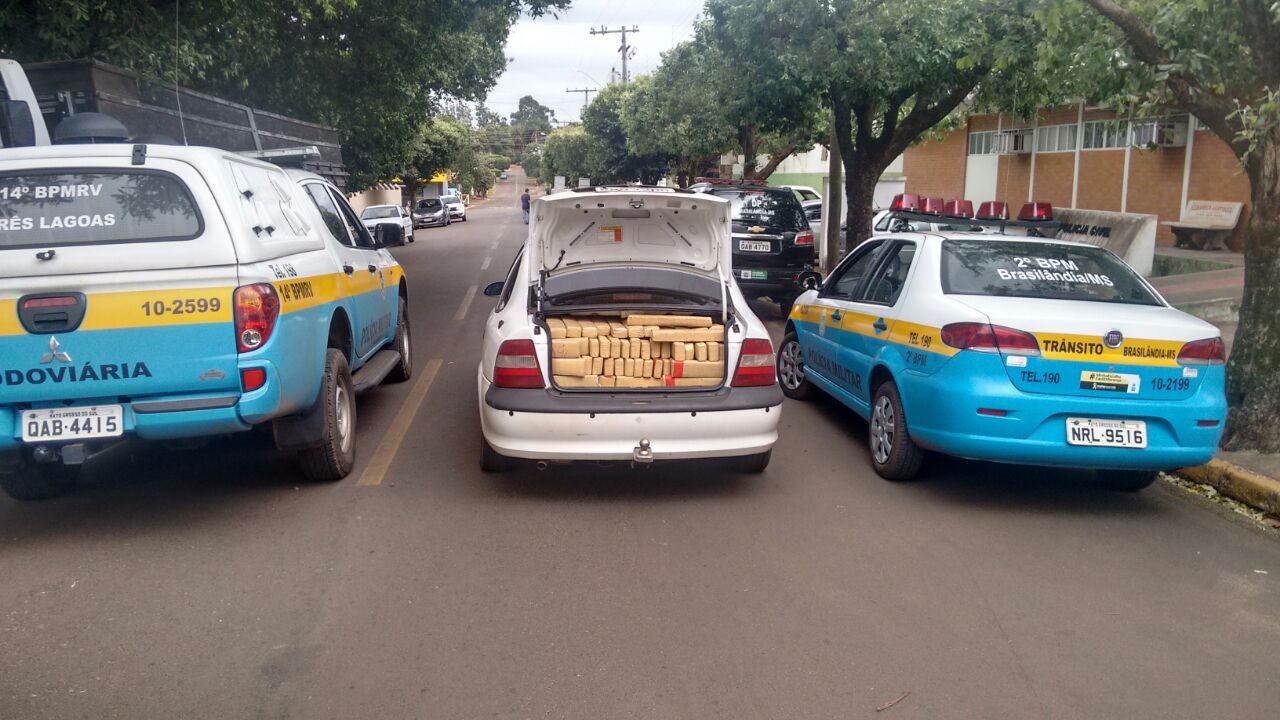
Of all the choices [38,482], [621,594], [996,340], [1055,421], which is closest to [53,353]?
[38,482]

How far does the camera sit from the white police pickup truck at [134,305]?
4.88 metres

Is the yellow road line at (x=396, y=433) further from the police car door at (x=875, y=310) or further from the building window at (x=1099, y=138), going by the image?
the building window at (x=1099, y=138)

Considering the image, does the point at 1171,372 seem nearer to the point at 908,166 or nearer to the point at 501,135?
the point at 908,166

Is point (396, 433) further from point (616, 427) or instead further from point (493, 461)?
point (616, 427)

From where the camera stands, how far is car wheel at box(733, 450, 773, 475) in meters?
6.36

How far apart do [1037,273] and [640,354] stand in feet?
8.61

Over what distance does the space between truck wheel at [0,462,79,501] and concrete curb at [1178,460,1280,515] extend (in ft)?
23.1

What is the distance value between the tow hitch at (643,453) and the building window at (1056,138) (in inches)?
868

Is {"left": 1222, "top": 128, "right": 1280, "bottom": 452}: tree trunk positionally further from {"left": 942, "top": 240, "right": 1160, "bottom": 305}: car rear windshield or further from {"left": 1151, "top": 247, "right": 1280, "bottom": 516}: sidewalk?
{"left": 942, "top": 240, "right": 1160, "bottom": 305}: car rear windshield

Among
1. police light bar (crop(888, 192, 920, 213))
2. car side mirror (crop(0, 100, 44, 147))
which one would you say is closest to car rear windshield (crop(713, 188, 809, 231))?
police light bar (crop(888, 192, 920, 213))

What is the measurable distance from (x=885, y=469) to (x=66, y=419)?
4.65 meters

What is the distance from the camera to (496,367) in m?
5.81

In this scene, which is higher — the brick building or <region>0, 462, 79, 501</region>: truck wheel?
the brick building

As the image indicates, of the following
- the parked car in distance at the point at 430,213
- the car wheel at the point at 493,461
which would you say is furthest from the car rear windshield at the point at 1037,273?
the parked car in distance at the point at 430,213
